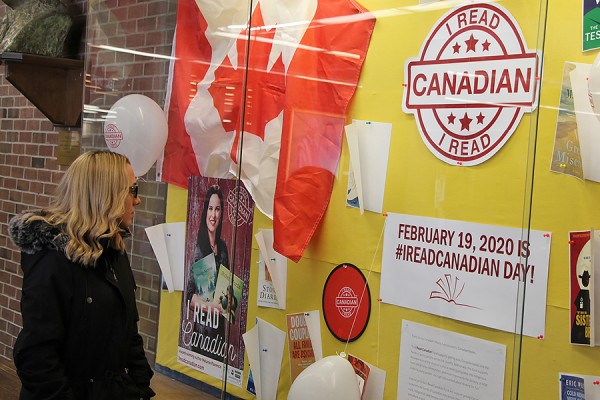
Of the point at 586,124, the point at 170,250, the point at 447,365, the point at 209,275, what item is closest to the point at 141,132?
the point at 170,250

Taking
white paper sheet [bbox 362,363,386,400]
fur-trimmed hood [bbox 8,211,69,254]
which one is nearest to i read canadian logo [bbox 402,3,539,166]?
white paper sheet [bbox 362,363,386,400]

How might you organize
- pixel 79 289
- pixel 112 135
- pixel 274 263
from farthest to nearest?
pixel 112 135 < pixel 274 263 < pixel 79 289

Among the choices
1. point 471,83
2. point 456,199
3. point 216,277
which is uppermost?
point 471,83

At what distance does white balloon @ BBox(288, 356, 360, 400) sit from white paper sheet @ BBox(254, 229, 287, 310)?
42cm

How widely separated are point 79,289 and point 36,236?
0.20 metres

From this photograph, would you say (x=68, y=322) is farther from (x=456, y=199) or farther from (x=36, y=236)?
(x=456, y=199)

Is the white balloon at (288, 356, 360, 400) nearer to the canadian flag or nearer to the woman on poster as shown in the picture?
the canadian flag

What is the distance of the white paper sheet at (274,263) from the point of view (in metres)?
2.70

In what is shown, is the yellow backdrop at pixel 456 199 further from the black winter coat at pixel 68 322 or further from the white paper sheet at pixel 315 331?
the black winter coat at pixel 68 322

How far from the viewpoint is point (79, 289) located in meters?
2.19

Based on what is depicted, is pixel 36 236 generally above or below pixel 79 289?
above

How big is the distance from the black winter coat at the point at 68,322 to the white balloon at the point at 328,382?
1.86 ft

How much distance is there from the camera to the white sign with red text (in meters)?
1.99

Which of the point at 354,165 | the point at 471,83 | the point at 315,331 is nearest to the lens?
the point at 471,83
